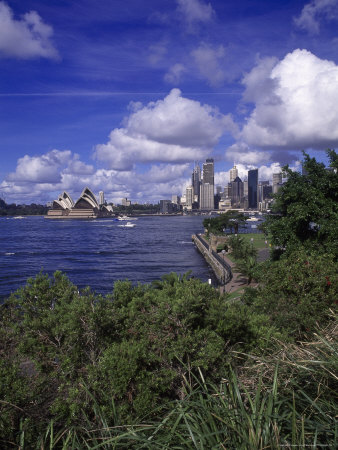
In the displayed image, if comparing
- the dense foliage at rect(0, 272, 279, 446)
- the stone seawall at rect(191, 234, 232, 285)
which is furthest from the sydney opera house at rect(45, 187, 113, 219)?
the dense foliage at rect(0, 272, 279, 446)

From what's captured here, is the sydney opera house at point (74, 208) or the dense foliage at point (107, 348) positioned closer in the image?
the dense foliage at point (107, 348)

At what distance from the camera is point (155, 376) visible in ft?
13.8

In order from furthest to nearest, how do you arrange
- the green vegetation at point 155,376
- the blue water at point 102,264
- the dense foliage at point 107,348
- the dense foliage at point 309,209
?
the blue water at point 102,264 → the dense foliage at point 309,209 → the dense foliage at point 107,348 → the green vegetation at point 155,376

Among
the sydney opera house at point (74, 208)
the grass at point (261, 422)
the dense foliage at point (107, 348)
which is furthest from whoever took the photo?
the sydney opera house at point (74, 208)

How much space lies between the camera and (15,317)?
5648 millimetres

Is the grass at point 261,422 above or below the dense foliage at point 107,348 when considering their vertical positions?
above

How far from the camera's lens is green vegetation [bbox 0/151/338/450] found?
2.37m

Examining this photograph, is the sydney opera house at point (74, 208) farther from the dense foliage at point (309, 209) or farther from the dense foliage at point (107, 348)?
the dense foliage at point (107, 348)

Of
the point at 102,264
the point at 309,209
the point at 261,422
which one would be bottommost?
the point at 102,264

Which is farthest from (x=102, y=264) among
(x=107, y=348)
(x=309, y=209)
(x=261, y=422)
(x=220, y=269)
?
(x=261, y=422)

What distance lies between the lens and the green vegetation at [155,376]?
237 cm

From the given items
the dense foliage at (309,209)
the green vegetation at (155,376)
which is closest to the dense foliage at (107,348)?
the green vegetation at (155,376)

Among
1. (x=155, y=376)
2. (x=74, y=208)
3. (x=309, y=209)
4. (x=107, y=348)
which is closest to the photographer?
(x=155, y=376)

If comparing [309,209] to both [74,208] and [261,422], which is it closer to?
[261,422]
